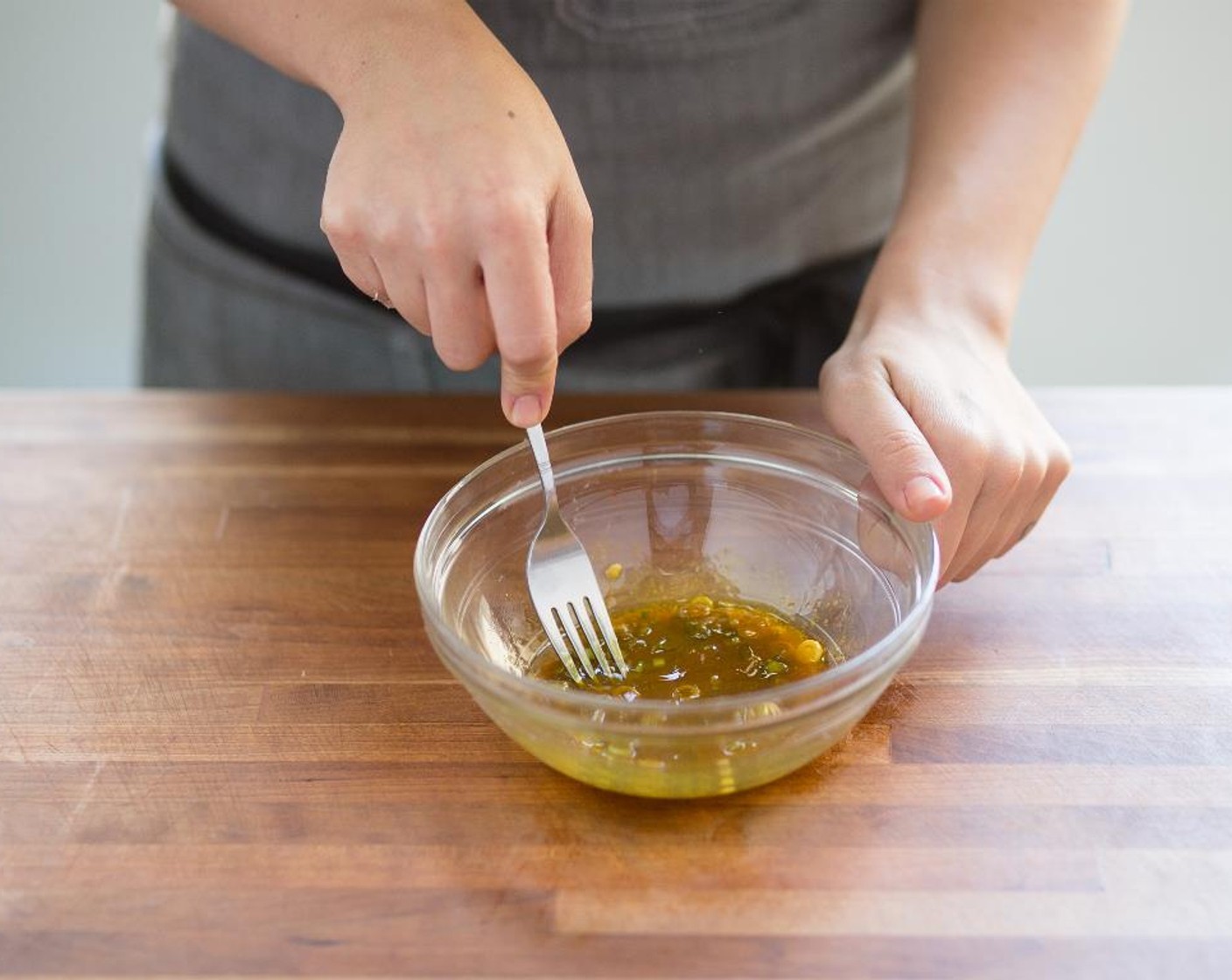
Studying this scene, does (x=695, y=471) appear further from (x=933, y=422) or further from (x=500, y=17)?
(x=500, y=17)

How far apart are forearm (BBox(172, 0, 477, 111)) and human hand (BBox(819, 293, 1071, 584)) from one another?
43 centimetres

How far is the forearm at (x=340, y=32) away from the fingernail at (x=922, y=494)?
1.55 ft

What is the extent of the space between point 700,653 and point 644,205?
64 centimetres

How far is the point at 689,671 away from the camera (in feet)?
3.30

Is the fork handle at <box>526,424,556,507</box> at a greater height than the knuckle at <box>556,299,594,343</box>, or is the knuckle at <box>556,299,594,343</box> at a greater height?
the knuckle at <box>556,299,594,343</box>

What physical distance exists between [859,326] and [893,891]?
565mm

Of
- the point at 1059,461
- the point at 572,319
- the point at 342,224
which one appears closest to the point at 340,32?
the point at 342,224

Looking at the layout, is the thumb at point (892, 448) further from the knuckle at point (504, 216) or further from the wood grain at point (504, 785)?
the knuckle at point (504, 216)

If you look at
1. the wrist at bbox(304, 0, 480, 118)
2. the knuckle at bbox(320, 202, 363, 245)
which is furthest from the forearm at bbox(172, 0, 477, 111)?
the knuckle at bbox(320, 202, 363, 245)

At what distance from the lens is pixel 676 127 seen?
144 centimetres

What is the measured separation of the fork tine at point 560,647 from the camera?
1017 millimetres

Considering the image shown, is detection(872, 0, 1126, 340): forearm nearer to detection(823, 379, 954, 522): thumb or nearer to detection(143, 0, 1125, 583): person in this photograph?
detection(143, 0, 1125, 583): person

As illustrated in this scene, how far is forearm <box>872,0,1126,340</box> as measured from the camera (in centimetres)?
127

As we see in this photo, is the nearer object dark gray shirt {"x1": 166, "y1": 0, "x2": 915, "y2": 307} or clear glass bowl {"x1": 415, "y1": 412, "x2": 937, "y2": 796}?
clear glass bowl {"x1": 415, "y1": 412, "x2": 937, "y2": 796}
